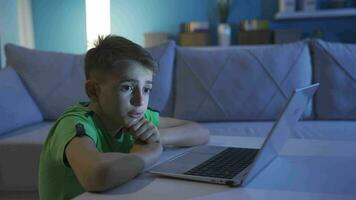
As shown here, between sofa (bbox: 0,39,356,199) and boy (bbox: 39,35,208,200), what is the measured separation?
1222 millimetres

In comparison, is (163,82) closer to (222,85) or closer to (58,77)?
(222,85)

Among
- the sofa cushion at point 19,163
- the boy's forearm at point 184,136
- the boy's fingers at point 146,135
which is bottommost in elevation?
the sofa cushion at point 19,163

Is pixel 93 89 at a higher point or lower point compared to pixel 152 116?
higher

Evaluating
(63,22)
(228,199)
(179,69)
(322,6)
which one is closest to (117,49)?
(228,199)

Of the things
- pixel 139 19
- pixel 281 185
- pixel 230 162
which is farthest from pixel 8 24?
pixel 281 185

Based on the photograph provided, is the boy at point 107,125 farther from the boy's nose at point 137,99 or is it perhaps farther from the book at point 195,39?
the book at point 195,39

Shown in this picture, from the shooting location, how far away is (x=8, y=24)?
130 inches

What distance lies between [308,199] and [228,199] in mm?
127

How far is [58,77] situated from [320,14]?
6.82 feet

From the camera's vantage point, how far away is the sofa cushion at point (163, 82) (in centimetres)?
231

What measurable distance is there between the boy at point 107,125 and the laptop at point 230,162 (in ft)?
0.20

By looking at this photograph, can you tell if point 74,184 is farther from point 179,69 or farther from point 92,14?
point 92,14

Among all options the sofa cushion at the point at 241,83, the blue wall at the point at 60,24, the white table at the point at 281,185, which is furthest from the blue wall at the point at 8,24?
the white table at the point at 281,185

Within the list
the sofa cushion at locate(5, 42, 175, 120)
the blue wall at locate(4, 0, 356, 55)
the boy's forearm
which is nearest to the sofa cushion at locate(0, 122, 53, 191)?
the sofa cushion at locate(5, 42, 175, 120)
